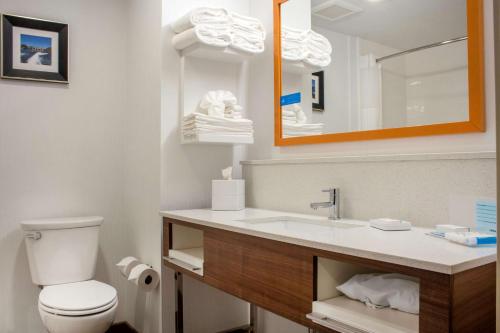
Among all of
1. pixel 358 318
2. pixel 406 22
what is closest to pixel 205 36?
pixel 406 22

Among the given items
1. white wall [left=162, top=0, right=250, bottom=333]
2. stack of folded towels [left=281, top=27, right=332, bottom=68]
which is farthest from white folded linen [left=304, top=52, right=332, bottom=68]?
white wall [left=162, top=0, right=250, bottom=333]

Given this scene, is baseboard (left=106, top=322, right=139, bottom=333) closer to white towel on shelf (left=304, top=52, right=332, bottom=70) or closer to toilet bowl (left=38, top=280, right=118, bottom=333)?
toilet bowl (left=38, top=280, right=118, bottom=333)

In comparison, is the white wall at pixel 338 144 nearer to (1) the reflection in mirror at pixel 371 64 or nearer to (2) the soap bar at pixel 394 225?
(1) the reflection in mirror at pixel 371 64

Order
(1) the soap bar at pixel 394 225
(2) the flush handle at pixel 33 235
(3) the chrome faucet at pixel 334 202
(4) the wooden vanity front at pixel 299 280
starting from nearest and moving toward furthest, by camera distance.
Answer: (4) the wooden vanity front at pixel 299 280 < (1) the soap bar at pixel 394 225 < (3) the chrome faucet at pixel 334 202 < (2) the flush handle at pixel 33 235

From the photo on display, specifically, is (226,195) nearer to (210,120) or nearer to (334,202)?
(210,120)

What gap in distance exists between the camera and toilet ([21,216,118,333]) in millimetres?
1863

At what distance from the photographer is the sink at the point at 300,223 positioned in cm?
161

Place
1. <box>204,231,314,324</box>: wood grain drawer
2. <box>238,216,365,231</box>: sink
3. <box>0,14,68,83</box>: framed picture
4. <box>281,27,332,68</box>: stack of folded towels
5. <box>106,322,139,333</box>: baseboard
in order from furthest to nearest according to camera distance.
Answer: <box>106,322,139,333</box>: baseboard
<box>0,14,68,83</box>: framed picture
<box>281,27,332,68</box>: stack of folded towels
<box>238,216,365,231</box>: sink
<box>204,231,314,324</box>: wood grain drawer

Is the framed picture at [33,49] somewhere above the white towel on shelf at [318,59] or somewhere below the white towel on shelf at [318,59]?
above

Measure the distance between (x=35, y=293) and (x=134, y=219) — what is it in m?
0.69

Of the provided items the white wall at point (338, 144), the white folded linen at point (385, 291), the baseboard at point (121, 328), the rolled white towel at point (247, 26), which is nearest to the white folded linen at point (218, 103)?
the white wall at point (338, 144)

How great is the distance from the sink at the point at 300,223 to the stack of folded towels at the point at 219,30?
36.1 inches

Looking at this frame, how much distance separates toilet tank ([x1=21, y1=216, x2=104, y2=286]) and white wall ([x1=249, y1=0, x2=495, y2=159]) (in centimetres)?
107

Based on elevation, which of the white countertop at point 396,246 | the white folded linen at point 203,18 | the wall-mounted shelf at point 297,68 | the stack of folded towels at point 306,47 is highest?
the white folded linen at point 203,18
